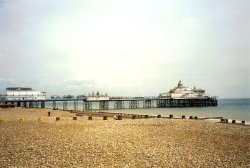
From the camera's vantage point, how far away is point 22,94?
10031 centimetres

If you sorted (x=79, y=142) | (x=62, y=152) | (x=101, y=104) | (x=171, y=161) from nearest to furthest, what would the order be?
(x=171, y=161) < (x=62, y=152) < (x=79, y=142) < (x=101, y=104)

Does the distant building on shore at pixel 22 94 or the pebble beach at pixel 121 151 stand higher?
the distant building on shore at pixel 22 94

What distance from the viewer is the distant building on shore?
98244 mm

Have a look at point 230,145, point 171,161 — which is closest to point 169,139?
point 230,145

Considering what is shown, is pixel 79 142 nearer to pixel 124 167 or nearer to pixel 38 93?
pixel 124 167

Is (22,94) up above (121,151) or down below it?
above

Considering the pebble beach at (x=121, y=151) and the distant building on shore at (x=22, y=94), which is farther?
the distant building on shore at (x=22, y=94)

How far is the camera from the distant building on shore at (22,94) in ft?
322

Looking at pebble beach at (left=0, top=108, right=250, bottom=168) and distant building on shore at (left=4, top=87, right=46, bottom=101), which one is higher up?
distant building on shore at (left=4, top=87, right=46, bottom=101)

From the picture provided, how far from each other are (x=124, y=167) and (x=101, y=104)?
8856 cm

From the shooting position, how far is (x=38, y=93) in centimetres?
10400

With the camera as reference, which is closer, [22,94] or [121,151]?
[121,151]

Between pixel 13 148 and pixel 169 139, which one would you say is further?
pixel 169 139

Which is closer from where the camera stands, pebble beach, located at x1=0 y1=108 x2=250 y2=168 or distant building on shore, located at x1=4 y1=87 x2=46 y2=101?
pebble beach, located at x1=0 y1=108 x2=250 y2=168
